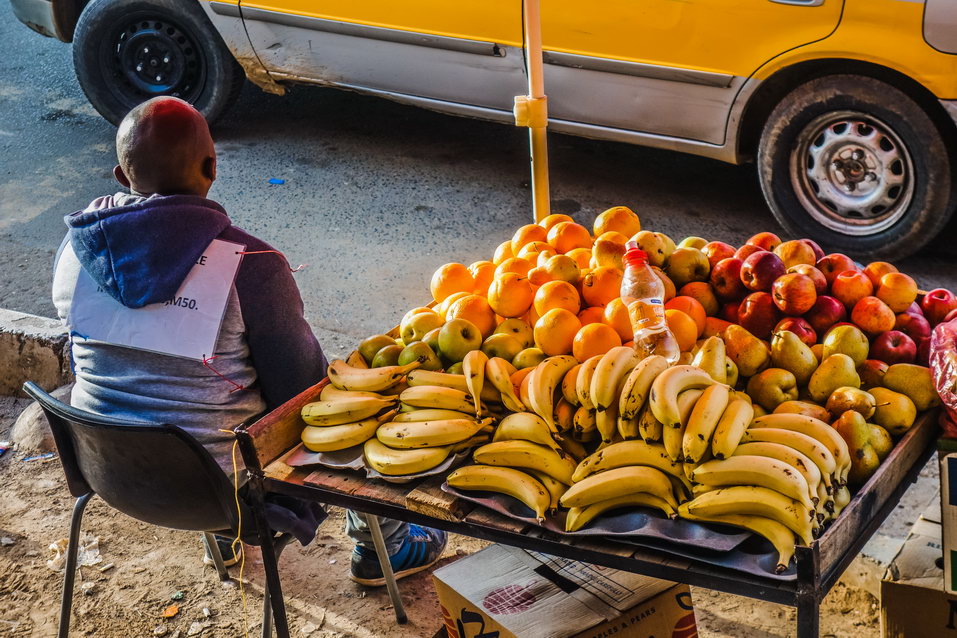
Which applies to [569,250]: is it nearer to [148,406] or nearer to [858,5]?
[148,406]

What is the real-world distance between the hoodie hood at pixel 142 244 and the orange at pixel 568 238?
103 centimetres

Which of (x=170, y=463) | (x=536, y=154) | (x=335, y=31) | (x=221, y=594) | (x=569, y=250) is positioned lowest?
(x=221, y=594)

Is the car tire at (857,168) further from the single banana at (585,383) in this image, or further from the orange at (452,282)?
the single banana at (585,383)

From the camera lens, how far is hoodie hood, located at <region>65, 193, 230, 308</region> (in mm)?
2455

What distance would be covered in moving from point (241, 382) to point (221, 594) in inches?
41.5

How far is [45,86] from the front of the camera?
310 inches

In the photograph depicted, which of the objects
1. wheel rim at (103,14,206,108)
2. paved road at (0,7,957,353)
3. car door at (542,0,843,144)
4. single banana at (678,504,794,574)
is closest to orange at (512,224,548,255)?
single banana at (678,504,794,574)

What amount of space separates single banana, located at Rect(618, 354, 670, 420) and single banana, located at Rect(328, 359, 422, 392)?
0.64 m

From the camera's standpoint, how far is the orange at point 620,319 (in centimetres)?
253

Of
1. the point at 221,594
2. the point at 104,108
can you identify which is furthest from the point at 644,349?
the point at 104,108

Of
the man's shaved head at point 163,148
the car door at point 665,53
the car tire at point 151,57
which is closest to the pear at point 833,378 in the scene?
the man's shaved head at point 163,148

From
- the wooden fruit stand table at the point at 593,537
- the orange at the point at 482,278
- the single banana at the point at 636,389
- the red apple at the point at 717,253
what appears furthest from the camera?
the orange at the point at 482,278

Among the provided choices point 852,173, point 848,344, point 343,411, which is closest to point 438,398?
point 343,411

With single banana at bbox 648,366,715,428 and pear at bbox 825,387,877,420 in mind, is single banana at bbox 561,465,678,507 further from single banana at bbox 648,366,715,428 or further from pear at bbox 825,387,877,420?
pear at bbox 825,387,877,420
